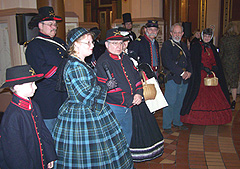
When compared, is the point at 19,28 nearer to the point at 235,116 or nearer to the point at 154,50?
the point at 154,50

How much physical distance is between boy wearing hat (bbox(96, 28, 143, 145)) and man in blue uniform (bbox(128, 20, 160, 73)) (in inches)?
50.1

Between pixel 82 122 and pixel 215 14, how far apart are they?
30.5ft

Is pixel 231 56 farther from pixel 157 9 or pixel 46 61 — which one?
pixel 46 61

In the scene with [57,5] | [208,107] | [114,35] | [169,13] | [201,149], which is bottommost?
[201,149]

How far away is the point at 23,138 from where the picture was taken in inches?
71.7

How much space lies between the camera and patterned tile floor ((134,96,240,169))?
3.14 meters

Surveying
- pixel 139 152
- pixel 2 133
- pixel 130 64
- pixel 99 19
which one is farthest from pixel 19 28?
pixel 99 19

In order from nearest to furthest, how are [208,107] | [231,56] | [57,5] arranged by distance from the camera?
[57,5] → [208,107] → [231,56]

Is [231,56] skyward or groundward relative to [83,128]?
skyward

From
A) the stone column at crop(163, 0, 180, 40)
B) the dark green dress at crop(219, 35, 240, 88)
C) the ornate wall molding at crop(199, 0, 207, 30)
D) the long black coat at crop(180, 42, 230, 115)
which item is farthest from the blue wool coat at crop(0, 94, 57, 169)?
the ornate wall molding at crop(199, 0, 207, 30)

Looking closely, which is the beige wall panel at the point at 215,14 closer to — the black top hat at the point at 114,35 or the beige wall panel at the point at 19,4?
the beige wall panel at the point at 19,4

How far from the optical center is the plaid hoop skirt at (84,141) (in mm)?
2158

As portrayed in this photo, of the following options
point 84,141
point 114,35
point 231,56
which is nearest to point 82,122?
point 84,141

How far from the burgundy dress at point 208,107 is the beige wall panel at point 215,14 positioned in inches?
234
